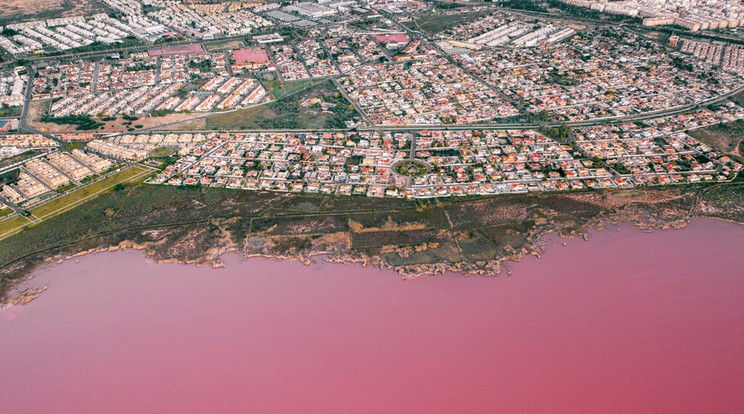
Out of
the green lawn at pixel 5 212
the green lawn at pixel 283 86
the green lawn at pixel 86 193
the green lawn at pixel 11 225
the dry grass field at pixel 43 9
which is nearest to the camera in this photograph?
the green lawn at pixel 11 225

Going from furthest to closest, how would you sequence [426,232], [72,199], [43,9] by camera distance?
[43,9]
[72,199]
[426,232]

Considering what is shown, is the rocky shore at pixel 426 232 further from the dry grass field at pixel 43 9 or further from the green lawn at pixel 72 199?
the dry grass field at pixel 43 9

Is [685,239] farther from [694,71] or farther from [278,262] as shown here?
[694,71]

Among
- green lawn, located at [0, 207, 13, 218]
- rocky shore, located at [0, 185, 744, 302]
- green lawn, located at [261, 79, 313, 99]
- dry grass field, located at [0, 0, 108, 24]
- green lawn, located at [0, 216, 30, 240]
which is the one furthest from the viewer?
dry grass field, located at [0, 0, 108, 24]

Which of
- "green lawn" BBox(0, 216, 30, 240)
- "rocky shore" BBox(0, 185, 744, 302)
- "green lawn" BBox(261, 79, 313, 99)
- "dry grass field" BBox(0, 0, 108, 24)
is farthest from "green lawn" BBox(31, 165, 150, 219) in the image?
"dry grass field" BBox(0, 0, 108, 24)

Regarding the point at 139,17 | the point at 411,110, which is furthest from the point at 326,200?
the point at 139,17

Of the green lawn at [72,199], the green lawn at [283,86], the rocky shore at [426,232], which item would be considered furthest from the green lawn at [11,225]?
the green lawn at [283,86]

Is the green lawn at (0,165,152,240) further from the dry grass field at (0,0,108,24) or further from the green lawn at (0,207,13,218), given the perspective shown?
the dry grass field at (0,0,108,24)

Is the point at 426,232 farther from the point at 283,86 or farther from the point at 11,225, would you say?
the point at 283,86

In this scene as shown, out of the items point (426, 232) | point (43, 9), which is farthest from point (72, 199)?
point (43, 9)

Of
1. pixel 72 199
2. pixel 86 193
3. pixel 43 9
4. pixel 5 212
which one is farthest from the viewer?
pixel 43 9

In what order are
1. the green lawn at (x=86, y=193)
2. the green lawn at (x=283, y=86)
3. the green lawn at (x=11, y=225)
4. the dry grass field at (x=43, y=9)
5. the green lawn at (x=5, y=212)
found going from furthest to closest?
1. the dry grass field at (x=43, y=9)
2. the green lawn at (x=283, y=86)
3. the green lawn at (x=86, y=193)
4. the green lawn at (x=5, y=212)
5. the green lawn at (x=11, y=225)
